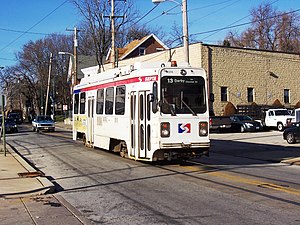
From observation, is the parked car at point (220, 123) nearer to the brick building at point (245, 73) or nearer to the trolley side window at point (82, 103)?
the brick building at point (245, 73)

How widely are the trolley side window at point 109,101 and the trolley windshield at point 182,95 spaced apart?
399cm

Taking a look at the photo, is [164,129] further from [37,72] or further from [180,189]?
[37,72]

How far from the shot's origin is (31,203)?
9.38m

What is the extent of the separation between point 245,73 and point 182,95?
3155 centimetres

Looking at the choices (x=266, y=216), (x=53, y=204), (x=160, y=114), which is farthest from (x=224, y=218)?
(x=160, y=114)

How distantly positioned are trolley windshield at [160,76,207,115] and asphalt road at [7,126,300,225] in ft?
6.12

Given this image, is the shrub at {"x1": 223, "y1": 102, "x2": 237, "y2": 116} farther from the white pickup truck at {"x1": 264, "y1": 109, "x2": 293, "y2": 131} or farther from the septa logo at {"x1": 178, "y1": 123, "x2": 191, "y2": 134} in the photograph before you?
the septa logo at {"x1": 178, "y1": 123, "x2": 191, "y2": 134}

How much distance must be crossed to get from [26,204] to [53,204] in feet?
1.84

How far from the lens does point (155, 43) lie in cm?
6825

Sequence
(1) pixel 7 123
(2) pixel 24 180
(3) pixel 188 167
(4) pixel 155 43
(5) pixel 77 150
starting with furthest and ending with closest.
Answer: (4) pixel 155 43 < (1) pixel 7 123 < (5) pixel 77 150 < (3) pixel 188 167 < (2) pixel 24 180

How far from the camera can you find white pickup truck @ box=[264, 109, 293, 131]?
36.2 meters

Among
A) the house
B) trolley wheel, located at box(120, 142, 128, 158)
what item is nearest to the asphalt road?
trolley wheel, located at box(120, 142, 128, 158)

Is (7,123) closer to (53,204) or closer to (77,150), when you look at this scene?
(77,150)

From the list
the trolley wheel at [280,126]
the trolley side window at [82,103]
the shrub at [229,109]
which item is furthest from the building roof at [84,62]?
the trolley side window at [82,103]
